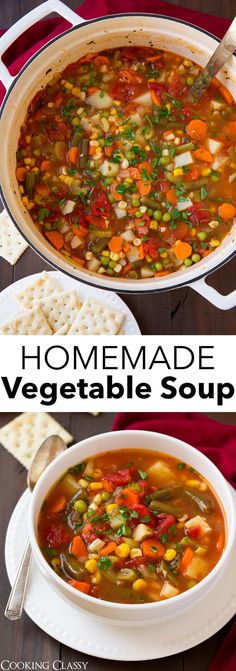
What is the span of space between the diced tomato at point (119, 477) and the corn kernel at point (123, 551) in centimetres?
27

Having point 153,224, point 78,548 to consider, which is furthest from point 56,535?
point 153,224

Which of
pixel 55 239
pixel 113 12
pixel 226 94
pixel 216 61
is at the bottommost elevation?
pixel 55 239

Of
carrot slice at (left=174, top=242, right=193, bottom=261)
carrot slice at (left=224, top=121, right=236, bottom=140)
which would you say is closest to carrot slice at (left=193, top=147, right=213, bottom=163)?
carrot slice at (left=224, top=121, right=236, bottom=140)

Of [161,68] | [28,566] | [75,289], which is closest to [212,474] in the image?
[28,566]

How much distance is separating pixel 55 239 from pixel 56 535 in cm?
123

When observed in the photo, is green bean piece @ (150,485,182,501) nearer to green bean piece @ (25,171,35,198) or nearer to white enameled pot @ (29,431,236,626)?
white enameled pot @ (29,431,236,626)

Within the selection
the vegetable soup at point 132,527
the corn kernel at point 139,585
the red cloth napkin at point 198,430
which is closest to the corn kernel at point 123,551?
the vegetable soup at point 132,527

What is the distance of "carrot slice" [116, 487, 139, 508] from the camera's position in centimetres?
347

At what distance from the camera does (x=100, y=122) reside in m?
3.88

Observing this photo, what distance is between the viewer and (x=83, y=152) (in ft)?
12.6

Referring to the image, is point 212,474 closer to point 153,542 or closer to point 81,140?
point 153,542

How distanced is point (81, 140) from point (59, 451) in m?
1.35

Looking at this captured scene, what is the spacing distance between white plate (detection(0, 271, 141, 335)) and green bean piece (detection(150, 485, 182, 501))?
2.80 feet

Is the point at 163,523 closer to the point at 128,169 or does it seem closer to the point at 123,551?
the point at 123,551
